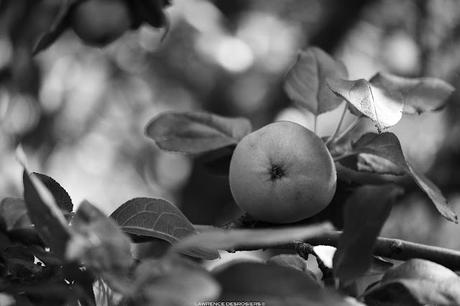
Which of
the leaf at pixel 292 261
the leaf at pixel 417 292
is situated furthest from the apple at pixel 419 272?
the leaf at pixel 292 261

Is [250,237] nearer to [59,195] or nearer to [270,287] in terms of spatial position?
[270,287]

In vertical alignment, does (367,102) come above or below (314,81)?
above

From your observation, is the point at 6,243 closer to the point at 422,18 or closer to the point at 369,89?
the point at 369,89

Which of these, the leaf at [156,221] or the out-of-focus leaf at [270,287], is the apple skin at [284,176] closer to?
the leaf at [156,221]

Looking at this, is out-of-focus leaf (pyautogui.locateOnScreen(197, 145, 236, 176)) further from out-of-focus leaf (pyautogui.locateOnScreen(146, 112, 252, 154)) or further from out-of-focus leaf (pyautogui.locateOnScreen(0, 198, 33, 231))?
out-of-focus leaf (pyautogui.locateOnScreen(0, 198, 33, 231))

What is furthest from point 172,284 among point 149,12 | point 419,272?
point 149,12
